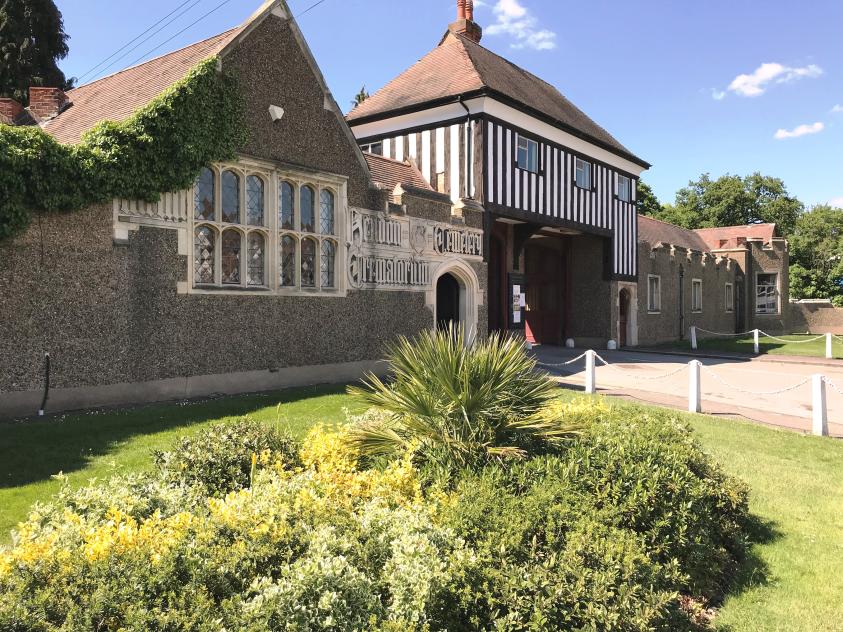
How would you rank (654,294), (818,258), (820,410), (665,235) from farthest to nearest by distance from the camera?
1. (818,258)
2. (665,235)
3. (654,294)
4. (820,410)

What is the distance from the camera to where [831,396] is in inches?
541

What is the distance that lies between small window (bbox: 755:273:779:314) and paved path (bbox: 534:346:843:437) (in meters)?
18.4

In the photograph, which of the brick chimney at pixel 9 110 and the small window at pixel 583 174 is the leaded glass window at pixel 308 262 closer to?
the brick chimney at pixel 9 110

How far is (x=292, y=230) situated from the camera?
460 inches

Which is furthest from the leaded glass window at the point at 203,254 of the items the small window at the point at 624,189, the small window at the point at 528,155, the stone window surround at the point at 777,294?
the stone window surround at the point at 777,294

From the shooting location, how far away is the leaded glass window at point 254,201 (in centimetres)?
1095

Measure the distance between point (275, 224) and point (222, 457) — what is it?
7.47 m

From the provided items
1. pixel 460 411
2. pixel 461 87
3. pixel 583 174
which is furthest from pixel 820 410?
pixel 583 174

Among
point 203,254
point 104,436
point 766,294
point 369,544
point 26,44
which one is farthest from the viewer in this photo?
point 766,294

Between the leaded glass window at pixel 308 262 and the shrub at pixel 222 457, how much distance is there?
723 centimetres

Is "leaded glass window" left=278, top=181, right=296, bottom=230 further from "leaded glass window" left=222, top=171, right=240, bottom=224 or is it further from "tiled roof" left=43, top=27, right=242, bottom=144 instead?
"tiled roof" left=43, top=27, right=242, bottom=144

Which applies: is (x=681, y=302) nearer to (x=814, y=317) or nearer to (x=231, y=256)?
(x=814, y=317)

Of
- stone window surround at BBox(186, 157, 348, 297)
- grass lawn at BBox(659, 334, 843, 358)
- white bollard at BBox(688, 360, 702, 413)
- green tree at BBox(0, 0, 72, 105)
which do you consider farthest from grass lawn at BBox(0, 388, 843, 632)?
green tree at BBox(0, 0, 72, 105)

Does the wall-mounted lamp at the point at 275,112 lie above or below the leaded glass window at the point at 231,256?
above
